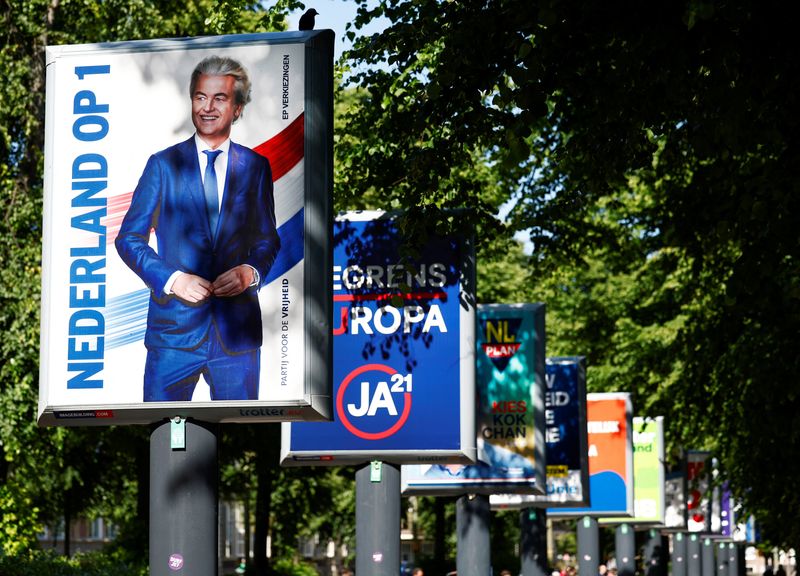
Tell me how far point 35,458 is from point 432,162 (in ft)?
57.6

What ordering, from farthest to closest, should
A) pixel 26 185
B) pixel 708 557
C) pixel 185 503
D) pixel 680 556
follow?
→ 1. pixel 708 557
2. pixel 680 556
3. pixel 26 185
4. pixel 185 503

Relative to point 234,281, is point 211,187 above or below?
above

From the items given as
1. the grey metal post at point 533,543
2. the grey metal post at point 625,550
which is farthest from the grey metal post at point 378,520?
the grey metal post at point 625,550

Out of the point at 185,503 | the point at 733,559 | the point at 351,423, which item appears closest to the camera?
the point at 185,503

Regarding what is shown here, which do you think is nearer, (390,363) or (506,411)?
(390,363)

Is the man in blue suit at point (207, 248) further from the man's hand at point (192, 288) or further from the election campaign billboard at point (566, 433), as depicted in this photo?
the election campaign billboard at point (566, 433)

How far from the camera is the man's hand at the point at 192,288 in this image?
9102 mm

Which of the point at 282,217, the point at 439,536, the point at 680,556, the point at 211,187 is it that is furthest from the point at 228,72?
the point at 680,556

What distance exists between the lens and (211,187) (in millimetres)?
9234

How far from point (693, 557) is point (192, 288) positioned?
41.1m

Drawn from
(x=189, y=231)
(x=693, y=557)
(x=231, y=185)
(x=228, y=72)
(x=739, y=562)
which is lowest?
(x=739, y=562)

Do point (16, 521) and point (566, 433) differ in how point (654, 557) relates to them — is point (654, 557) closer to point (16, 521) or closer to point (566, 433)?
point (566, 433)

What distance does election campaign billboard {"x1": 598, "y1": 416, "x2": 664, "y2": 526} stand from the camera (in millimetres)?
33562

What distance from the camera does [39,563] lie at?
19703 mm
